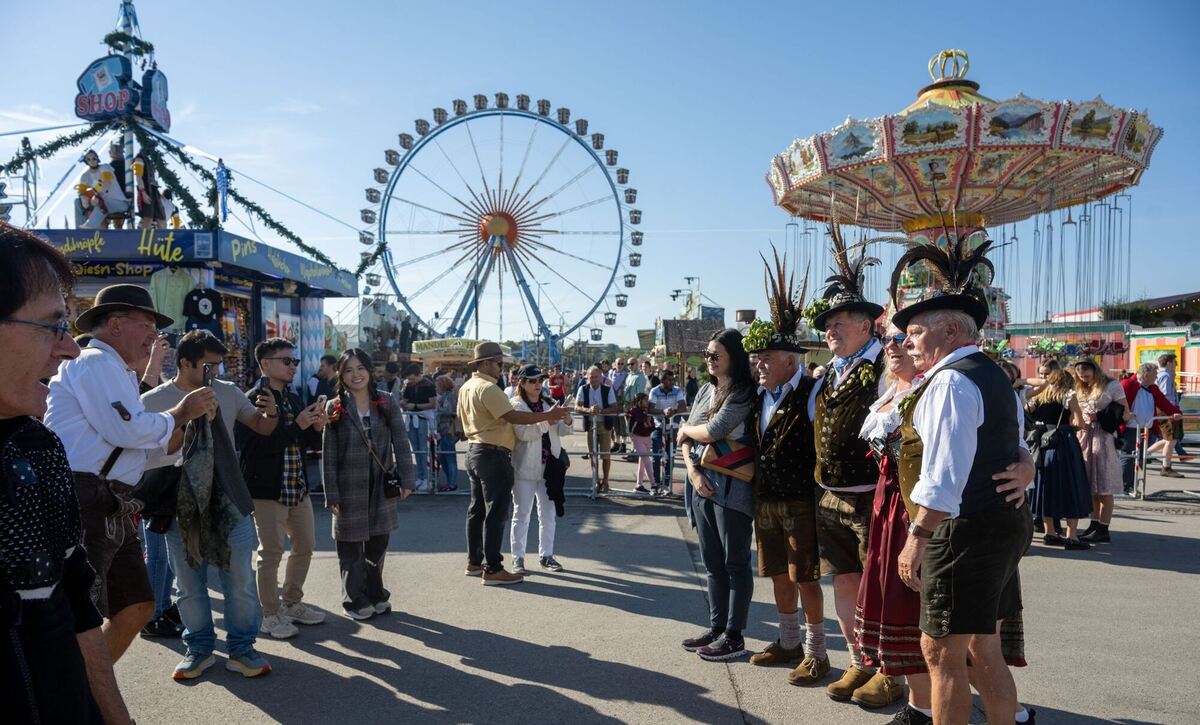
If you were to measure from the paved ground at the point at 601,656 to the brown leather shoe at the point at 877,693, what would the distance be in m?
0.09

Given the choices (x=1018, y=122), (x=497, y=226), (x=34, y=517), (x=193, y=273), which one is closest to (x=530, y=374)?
(x=34, y=517)

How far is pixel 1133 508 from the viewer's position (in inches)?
326

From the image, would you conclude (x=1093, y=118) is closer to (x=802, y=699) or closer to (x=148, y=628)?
(x=802, y=699)

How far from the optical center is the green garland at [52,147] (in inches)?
468

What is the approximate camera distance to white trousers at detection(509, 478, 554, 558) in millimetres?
5699

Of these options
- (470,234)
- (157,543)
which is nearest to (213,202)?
(157,543)

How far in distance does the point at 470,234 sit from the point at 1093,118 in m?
18.7

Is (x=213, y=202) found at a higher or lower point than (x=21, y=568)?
higher

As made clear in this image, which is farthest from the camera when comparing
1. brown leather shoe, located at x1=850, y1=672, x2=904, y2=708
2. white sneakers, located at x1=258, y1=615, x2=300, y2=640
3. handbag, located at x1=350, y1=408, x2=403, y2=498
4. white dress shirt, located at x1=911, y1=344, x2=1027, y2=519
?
handbag, located at x1=350, y1=408, x2=403, y2=498

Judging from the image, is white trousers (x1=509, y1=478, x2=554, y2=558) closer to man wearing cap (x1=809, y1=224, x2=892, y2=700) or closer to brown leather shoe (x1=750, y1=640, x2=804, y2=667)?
brown leather shoe (x1=750, y1=640, x2=804, y2=667)

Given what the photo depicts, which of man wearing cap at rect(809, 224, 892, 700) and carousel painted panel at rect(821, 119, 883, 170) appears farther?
carousel painted panel at rect(821, 119, 883, 170)

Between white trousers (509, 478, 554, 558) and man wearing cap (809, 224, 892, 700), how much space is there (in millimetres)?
2644

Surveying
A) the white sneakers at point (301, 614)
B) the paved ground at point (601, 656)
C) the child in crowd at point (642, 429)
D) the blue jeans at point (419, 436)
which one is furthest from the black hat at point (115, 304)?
the blue jeans at point (419, 436)

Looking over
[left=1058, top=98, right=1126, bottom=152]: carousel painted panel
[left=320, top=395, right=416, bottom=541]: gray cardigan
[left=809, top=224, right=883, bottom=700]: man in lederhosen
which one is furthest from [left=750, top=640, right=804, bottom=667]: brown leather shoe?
[left=1058, top=98, right=1126, bottom=152]: carousel painted panel
